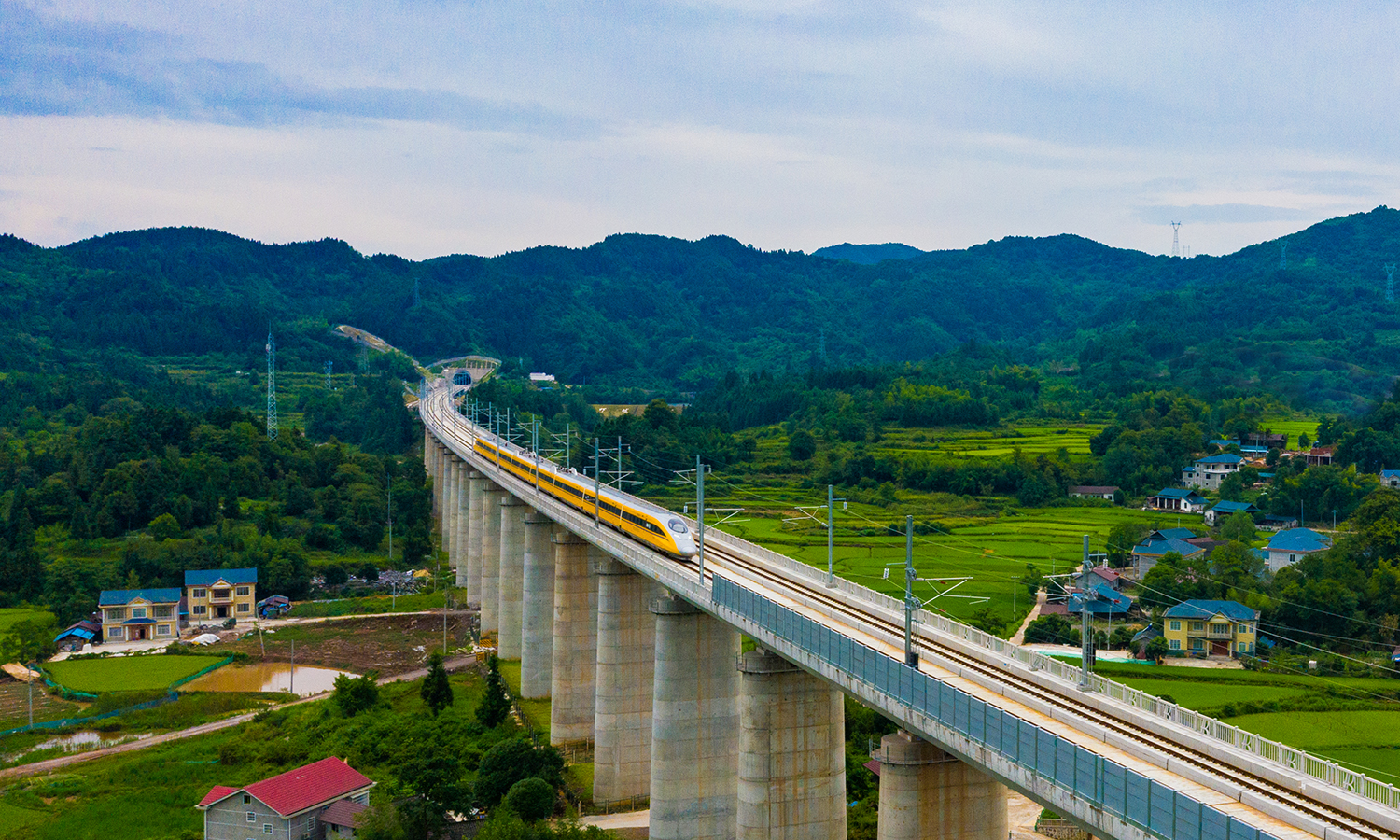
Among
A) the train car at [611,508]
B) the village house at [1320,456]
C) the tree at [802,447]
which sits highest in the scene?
the train car at [611,508]

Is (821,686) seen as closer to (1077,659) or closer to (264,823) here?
(264,823)

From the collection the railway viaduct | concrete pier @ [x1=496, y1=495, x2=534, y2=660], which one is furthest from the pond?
concrete pier @ [x1=496, y1=495, x2=534, y2=660]

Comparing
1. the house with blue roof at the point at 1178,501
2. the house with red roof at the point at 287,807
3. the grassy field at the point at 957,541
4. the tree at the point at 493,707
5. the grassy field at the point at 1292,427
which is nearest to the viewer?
the house with red roof at the point at 287,807

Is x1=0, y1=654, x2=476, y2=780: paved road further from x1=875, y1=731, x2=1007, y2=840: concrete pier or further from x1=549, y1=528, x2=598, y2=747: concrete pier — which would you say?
x1=875, y1=731, x2=1007, y2=840: concrete pier

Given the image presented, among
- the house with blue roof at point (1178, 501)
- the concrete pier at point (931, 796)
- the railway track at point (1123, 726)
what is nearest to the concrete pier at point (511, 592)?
the railway track at point (1123, 726)

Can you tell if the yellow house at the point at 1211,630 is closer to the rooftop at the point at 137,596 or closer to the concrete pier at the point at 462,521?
the concrete pier at the point at 462,521

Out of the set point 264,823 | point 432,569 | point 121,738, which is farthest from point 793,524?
point 264,823

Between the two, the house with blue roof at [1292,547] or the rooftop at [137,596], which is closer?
the house with blue roof at [1292,547]
